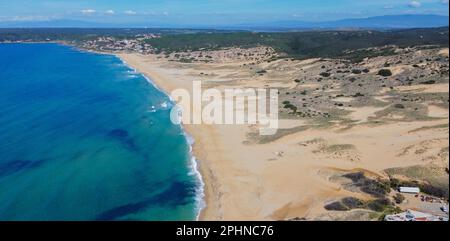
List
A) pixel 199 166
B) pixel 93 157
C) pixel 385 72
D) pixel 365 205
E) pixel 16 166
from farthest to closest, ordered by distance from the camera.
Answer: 1. pixel 385 72
2. pixel 93 157
3. pixel 16 166
4. pixel 199 166
5. pixel 365 205

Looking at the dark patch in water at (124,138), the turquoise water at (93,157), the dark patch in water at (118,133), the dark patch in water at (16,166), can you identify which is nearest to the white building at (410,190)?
the turquoise water at (93,157)

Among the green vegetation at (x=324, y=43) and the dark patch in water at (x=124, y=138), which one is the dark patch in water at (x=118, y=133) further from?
the green vegetation at (x=324, y=43)

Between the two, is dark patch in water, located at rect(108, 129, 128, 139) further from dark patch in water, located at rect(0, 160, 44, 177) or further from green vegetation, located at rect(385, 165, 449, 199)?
green vegetation, located at rect(385, 165, 449, 199)

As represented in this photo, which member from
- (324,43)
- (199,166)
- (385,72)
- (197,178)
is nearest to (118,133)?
(199,166)

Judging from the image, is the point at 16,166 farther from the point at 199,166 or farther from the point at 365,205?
the point at 365,205

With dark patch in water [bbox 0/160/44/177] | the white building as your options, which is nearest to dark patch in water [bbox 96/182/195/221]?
dark patch in water [bbox 0/160/44/177]
